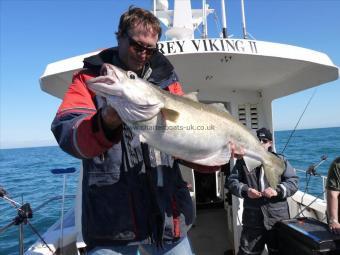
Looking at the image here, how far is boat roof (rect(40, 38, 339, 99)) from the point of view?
493 centimetres

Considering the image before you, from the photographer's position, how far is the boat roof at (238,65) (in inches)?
194

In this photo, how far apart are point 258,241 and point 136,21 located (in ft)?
12.8

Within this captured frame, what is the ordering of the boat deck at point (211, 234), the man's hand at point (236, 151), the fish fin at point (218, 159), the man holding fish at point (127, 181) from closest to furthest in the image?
the man holding fish at point (127, 181), the fish fin at point (218, 159), the man's hand at point (236, 151), the boat deck at point (211, 234)

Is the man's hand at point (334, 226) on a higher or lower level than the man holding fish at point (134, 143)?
lower

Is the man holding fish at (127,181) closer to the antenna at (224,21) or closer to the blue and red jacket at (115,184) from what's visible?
the blue and red jacket at (115,184)

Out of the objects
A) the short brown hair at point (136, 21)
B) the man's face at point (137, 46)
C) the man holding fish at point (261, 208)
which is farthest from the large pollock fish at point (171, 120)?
the man holding fish at point (261, 208)

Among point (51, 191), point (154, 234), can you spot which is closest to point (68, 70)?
point (154, 234)

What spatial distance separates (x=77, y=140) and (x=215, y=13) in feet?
32.0

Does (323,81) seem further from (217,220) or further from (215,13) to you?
(215,13)

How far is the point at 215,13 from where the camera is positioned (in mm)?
10727

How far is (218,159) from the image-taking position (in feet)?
8.60

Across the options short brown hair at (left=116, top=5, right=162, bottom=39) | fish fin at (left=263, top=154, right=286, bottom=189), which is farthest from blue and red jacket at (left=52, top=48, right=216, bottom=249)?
fish fin at (left=263, top=154, right=286, bottom=189)

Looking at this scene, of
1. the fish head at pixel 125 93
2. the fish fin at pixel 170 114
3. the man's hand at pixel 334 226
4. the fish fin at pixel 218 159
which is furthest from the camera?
the man's hand at pixel 334 226

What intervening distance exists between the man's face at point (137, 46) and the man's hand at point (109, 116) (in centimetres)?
53
